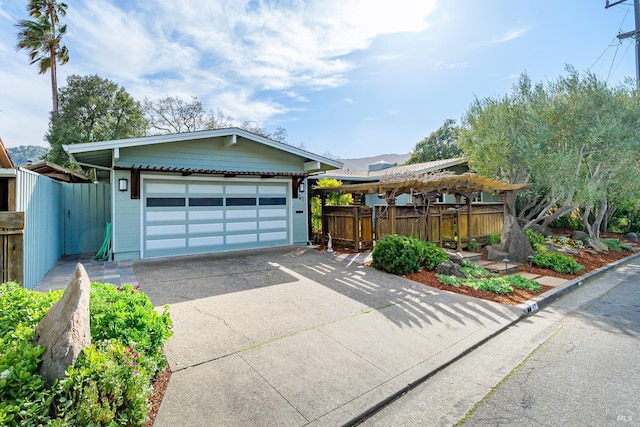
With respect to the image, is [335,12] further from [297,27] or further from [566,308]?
[566,308]

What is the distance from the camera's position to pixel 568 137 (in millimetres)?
10422

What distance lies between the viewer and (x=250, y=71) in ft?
54.3

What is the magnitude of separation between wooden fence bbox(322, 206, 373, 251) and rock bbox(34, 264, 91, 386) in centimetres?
811

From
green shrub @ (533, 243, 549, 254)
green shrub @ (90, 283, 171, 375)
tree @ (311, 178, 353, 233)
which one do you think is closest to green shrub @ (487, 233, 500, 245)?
green shrub @ (533, 243, 549, 254)

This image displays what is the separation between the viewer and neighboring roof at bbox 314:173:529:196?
28.6 ft

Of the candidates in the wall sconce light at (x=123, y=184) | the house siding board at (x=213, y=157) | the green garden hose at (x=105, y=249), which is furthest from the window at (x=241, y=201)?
the green garden hose at (x=105, y=249)

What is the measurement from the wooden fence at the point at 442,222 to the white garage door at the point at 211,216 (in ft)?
11.3

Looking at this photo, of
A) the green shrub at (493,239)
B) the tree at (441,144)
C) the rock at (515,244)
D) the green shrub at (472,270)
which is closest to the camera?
the green shrub at (472,270)

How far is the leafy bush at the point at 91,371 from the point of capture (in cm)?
190

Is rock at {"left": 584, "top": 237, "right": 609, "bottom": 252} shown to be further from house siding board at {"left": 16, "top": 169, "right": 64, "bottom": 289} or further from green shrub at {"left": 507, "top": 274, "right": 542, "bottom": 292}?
house siding board at {"left": 16, "top": 169, "right": 64, "bottom": 289}

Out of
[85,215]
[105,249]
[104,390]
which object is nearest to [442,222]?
[105,249]

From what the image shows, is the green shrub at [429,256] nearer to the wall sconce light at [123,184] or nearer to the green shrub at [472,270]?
the green shrub at [472,270]

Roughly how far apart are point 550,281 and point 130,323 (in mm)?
8447

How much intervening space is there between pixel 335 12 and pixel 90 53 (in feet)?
42.7
